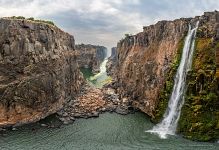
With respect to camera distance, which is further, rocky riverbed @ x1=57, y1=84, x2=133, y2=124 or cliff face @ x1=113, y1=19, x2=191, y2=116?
cliff face @ x1=113, y1=19, x2=191, y2=116

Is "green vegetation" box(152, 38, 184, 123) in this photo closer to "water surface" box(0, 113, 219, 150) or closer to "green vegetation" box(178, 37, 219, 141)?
"water surface" box(0, 113, 219, 150)

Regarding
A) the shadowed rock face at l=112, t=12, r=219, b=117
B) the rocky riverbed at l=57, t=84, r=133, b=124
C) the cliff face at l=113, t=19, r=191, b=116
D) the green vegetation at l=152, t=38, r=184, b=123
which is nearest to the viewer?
the green vegetation at l=152, t=38, r=184, b=123

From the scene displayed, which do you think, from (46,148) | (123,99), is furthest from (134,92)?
(46,148)

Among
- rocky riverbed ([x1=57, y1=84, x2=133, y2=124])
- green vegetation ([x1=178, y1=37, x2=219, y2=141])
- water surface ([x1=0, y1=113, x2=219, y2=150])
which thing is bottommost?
water surface ([x1=0, y1=113, x2=219, y2=150])

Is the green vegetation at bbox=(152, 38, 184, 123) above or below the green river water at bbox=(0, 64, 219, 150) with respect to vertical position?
above

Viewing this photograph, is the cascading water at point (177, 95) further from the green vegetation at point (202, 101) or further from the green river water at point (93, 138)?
the green river water at point (93, 138)

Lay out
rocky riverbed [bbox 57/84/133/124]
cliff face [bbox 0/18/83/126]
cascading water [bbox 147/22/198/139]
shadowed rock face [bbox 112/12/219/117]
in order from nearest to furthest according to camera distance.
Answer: cascading water [bbox 147/22/198/139] → cliff face [bbox 0/18/83/126] → shadowed rock face [bbox 112/12/219/117] → rocky riverbed [bbox 57/84/133/124]

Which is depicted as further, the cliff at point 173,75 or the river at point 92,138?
the cliff at point 173,75

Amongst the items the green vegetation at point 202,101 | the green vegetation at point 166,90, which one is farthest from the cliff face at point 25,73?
the green vegetation at point 202,101

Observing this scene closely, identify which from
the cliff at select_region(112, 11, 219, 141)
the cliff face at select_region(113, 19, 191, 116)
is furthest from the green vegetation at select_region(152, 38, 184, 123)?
the cliff face at select_region(113, 19, 191, 116)
